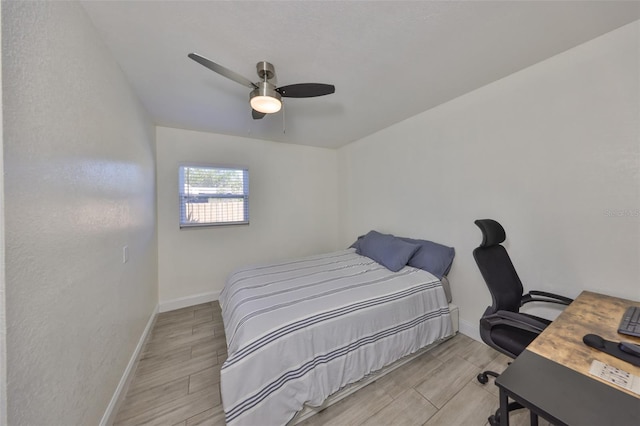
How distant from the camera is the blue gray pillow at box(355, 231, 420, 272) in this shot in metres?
2.44

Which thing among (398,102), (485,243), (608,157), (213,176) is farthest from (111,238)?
(608,157)

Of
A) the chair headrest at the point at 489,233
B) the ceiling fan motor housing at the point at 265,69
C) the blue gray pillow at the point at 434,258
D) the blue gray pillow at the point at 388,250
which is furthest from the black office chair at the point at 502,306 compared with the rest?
the ceiling fan motor housing at the point at 265,69

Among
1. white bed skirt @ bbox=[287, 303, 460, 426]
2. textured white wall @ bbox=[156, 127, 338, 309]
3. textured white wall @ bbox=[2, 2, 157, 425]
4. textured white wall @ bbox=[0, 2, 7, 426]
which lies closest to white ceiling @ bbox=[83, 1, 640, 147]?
textured white wall @ bbox=[2, 2, 157, 425]

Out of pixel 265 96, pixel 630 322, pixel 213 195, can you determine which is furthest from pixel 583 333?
pixel 213 195

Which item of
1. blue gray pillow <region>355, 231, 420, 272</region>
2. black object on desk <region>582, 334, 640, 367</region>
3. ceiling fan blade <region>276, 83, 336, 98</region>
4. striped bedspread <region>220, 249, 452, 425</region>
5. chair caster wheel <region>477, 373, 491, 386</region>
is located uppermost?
ceiling fan blade <region>276, 83, 336, 98</region>

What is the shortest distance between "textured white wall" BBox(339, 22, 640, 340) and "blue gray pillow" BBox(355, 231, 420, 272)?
1.23 ft

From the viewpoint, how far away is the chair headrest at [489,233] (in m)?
1.61

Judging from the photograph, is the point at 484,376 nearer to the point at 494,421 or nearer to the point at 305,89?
the point at 494,421

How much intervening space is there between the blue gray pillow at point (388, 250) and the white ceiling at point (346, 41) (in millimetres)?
1665

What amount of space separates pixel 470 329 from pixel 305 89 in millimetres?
2870

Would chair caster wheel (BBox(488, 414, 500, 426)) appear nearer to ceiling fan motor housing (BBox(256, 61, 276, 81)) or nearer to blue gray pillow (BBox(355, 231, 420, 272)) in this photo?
blue gray pillow (BBox(355, 231, 420, 272))

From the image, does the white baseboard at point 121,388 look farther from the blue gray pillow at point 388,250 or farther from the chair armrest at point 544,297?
the chair armrest at point 544,297

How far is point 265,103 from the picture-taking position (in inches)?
65.1

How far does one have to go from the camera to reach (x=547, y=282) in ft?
5.83
